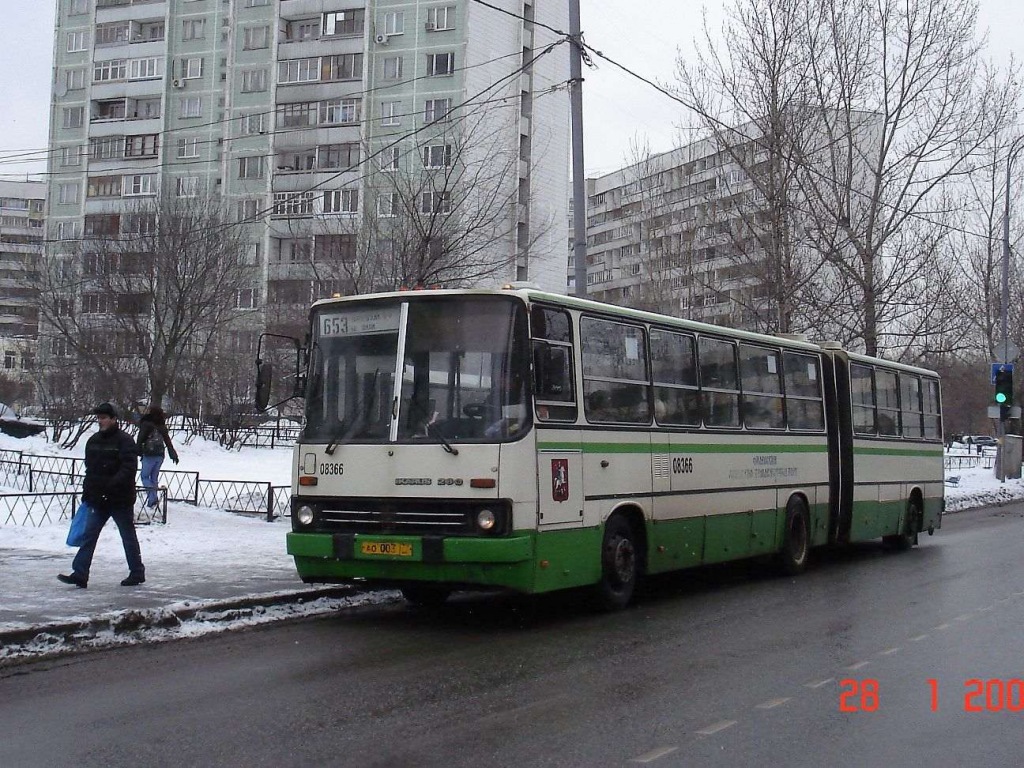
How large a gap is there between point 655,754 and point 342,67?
6256 cm

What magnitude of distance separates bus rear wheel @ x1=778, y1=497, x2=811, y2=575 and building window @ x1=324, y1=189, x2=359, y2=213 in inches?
1751

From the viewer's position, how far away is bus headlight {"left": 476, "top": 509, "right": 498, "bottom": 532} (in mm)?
10016

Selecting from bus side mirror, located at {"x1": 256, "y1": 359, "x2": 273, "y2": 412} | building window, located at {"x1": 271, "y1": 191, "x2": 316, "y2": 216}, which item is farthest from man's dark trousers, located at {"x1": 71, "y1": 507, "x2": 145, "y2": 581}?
building window, located at {"x1": 271, "y1": 191, "x2": 316, "y2": 216}

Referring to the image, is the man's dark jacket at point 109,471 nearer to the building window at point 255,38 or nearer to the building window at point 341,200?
the building window at point 341,200

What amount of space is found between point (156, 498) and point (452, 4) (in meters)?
49.8

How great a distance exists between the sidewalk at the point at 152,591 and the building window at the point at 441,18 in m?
50.4

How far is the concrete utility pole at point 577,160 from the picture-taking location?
16.0 meters

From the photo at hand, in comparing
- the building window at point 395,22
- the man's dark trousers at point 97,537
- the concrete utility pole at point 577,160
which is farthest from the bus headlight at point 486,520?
the building window at point 395,22

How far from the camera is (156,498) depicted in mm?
17406

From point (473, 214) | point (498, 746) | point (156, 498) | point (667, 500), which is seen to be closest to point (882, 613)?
point (667, 500)

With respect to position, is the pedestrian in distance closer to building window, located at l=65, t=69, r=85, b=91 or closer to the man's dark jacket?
the man's dark jacket

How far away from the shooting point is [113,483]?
11.6 m

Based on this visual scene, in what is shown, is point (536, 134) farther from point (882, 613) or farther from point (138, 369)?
point (882, 613)

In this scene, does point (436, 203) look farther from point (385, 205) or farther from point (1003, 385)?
point (1003, 385)
